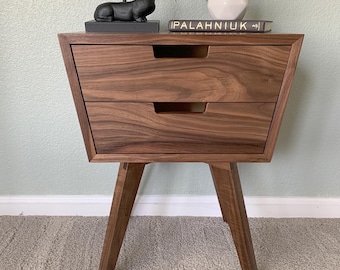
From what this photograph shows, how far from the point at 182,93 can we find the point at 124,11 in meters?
0.22

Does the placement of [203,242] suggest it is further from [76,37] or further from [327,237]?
[76,37]

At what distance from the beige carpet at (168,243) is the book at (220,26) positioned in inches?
24.8

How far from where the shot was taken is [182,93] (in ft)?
2.39

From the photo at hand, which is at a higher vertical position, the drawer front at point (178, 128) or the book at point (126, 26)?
the book at point (126, 26)

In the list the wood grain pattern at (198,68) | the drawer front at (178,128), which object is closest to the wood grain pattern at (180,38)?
the wood grain pattern at (198,68)

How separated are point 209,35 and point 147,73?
0.15 meters

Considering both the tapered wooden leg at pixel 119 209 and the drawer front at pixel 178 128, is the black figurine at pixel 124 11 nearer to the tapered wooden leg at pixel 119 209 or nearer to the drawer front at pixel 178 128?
the drawer front at pixel 178 128

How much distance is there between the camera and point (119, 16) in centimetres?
76

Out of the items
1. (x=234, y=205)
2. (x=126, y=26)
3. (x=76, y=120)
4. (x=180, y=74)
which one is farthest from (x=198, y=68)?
(x=76, y=120)

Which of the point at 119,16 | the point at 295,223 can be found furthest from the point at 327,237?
the point at 119,16

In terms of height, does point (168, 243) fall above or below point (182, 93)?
below

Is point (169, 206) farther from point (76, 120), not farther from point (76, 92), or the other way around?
point (76, 92)

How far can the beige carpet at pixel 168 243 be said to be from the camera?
97cm

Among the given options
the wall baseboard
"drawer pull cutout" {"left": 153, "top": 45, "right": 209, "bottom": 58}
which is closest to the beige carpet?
the wall baseboard
